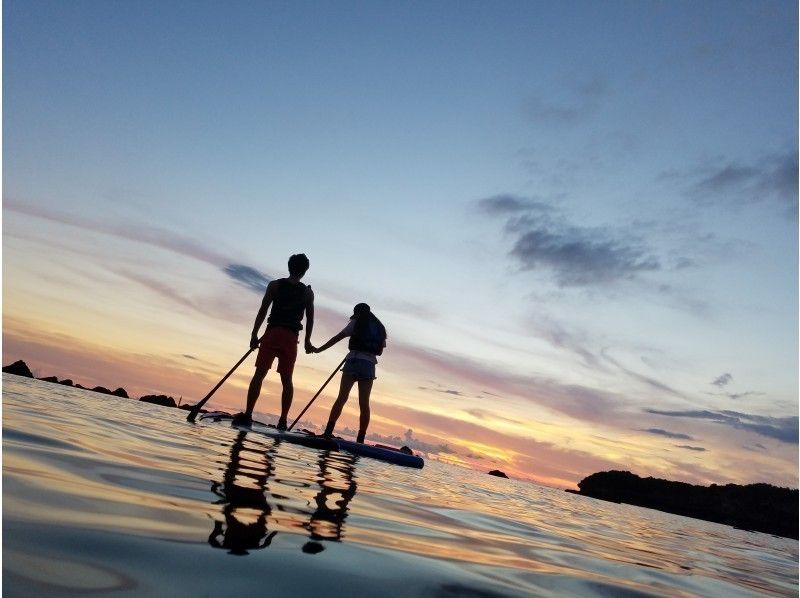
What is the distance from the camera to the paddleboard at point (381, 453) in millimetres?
10078

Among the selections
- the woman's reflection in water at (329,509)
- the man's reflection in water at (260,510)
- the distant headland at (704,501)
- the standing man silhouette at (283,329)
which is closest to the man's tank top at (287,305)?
the standing man silhouette at (283,329)

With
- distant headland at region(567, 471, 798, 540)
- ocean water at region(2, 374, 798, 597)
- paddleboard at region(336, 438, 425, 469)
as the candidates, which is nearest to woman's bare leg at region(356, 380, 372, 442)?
paddleboard at region(336, 438, 425, 469)

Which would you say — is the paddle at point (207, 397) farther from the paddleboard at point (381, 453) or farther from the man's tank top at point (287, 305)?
the paddleboard at point (381, 453)

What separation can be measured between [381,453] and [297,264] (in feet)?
13.3

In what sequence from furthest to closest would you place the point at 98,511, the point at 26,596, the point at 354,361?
the point at 354,361 < the point at 98,511 < the point at 26,596

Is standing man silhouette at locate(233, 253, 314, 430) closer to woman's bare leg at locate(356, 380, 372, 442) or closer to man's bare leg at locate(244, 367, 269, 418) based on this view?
man's bare leg at locate(244, 367, 269, 418)

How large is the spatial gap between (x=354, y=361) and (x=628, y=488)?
446ft

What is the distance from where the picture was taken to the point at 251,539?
6.72ft

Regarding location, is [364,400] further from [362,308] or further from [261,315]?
[261,315]

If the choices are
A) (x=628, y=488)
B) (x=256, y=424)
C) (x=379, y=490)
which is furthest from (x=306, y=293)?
(x=628, y=488)

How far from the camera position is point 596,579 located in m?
3.01

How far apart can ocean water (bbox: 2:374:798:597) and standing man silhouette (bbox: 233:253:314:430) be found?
4.67 metres

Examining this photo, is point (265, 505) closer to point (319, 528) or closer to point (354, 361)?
point (319, 528)

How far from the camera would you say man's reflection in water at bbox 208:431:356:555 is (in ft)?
6.73
